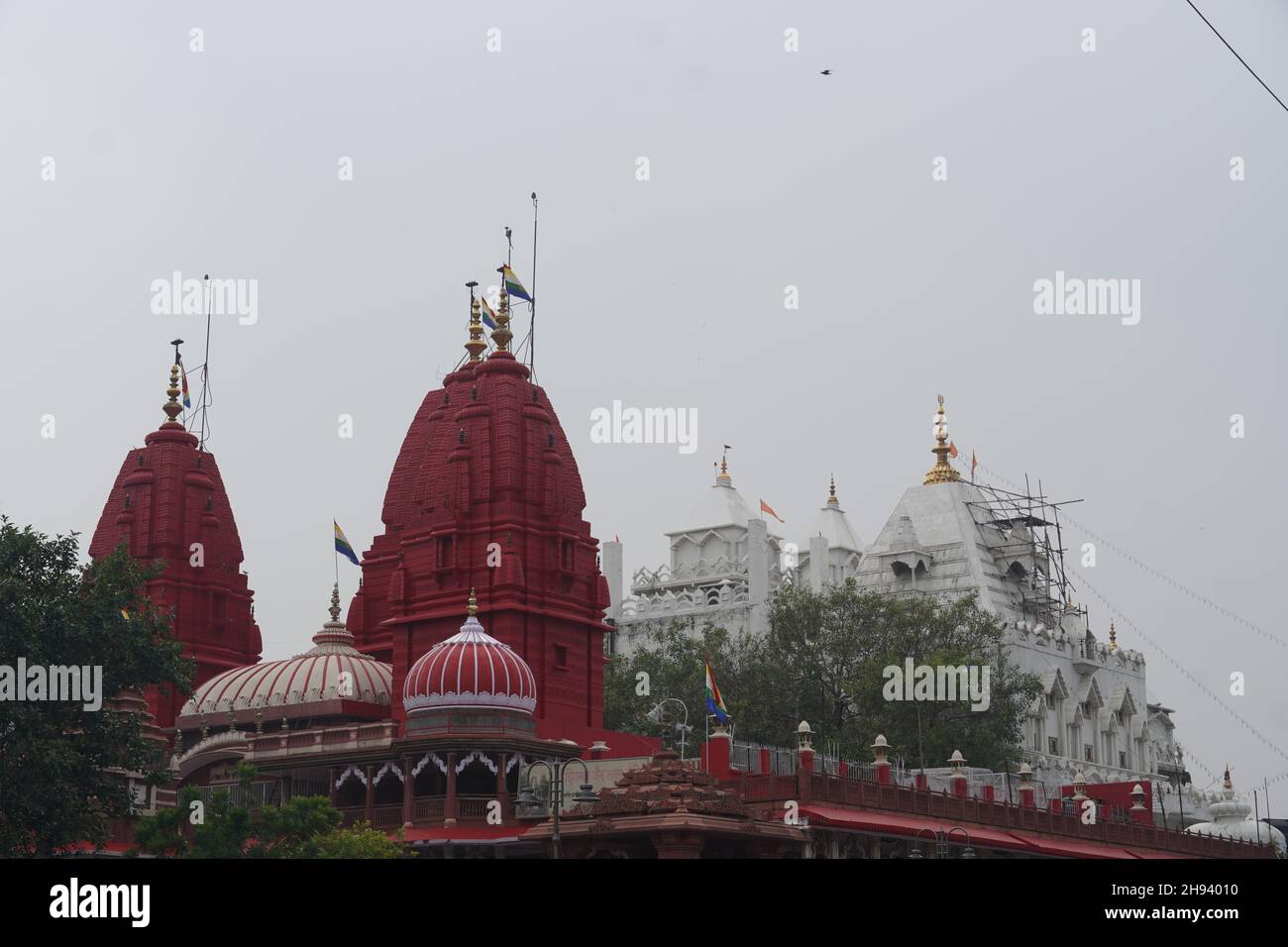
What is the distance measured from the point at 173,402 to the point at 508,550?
58.0 ft

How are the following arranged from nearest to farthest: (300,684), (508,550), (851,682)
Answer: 1. (300,684)
2. (508,550)
3. (851,682)

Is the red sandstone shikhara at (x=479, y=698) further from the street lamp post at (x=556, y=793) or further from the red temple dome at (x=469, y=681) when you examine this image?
the street lamp post at (x=556, y=793)

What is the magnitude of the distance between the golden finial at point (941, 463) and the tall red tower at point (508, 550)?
34.7 m

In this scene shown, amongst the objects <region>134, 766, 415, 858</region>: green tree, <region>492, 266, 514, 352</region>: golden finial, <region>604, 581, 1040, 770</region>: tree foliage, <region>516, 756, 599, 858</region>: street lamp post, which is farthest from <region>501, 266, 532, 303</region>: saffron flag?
<region>134, 766, 415, 858</region>: green tree

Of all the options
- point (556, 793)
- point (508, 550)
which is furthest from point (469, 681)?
point (508, 550)

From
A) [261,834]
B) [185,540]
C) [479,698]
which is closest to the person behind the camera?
[261,834]

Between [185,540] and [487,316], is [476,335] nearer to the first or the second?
[487,316]

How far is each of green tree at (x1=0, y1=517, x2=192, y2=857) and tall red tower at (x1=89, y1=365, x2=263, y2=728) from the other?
18.4 m

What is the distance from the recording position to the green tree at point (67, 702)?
42750 millimetres

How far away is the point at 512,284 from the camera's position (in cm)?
6481

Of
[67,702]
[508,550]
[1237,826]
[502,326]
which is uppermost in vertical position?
[502,326]

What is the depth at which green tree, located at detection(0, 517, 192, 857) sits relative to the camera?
42750 millimetres
